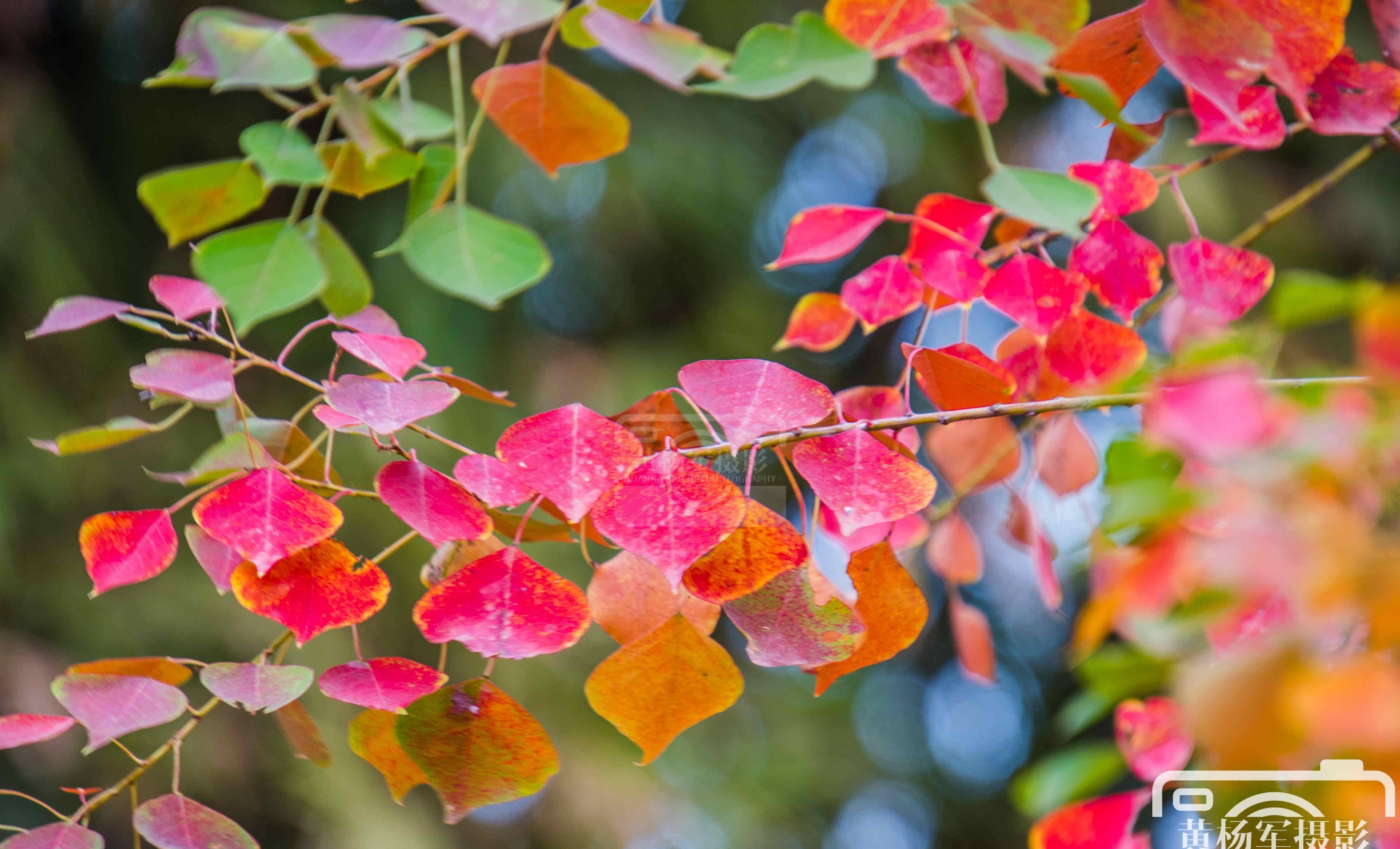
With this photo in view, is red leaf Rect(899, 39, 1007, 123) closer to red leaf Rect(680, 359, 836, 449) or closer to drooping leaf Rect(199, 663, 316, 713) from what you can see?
red leaf Rect(680, 359, 836, 449)

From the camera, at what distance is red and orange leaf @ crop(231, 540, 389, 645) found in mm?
276

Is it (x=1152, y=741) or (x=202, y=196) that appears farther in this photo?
(x=1152, y=741)

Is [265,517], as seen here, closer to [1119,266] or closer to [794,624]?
Result: [794,624]

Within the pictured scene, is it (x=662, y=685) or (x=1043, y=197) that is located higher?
(x=1043, y=197)

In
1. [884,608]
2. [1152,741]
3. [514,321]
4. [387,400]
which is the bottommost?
[514,321]

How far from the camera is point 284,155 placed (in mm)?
224

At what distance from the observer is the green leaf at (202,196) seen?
23 cm

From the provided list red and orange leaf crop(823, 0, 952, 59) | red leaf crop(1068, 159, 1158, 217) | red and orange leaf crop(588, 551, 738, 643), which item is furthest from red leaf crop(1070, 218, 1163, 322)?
red and orange leaf crop(588, 551, 738, 643)

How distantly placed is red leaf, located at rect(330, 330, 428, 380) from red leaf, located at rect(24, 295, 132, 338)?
78 mm

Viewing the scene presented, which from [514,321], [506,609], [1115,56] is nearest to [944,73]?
[1115,56]

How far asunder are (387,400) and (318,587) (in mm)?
69

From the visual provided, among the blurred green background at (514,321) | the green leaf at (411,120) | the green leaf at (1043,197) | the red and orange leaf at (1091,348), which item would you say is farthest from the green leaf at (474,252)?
the blurred green background at (514,321)

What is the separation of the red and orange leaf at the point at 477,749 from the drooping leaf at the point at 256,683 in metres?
0.04

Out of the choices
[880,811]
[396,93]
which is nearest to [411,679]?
[396,93]
